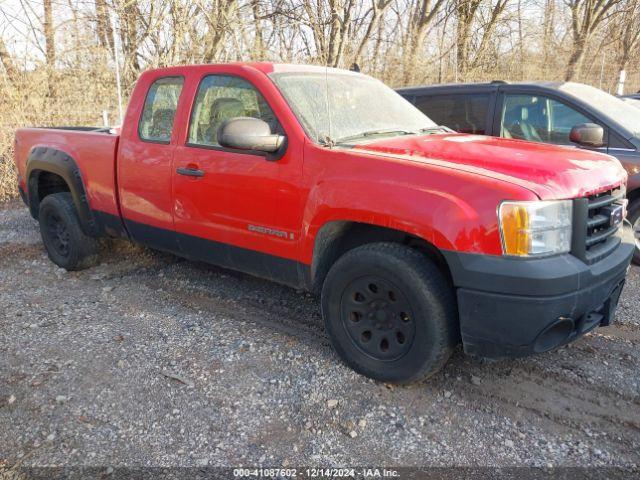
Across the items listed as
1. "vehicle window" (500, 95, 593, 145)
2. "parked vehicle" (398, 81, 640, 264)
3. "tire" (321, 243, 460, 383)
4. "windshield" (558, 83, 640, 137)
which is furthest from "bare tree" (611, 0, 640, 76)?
"tire" (321, 243, 460, 383)

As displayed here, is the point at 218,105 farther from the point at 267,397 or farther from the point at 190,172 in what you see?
the point at 267,397

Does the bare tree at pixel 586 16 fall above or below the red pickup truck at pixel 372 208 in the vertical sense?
above

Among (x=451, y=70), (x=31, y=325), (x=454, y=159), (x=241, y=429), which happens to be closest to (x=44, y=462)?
(x=241, y=429)

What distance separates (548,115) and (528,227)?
11.0 feet

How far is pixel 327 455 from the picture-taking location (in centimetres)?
255

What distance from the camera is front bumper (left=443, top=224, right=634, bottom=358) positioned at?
252 cm

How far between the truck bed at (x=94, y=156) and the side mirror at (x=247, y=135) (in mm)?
1692

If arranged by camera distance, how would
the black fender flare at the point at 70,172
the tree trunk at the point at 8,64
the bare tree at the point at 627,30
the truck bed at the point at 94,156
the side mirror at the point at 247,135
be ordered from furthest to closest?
the bare tree at the point at 627,30, the tree trunk at the point at 8,64, the black fender flare at the point at 70,172, the truck bed at the point at 94,156, the side mirror at the point at 247,135

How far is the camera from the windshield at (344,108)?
135 inches

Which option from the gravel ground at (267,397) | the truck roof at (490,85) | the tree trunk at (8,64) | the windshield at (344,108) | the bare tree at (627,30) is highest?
the bare tree at (627,30)

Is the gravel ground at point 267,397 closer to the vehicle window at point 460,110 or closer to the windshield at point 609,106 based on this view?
the windshield at point 609,106

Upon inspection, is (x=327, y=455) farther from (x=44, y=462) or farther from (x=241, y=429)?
(x=44, y=462)

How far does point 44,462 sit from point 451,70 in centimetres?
1507

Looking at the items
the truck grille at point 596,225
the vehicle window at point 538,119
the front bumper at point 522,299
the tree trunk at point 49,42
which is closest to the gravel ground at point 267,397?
the front bumper at point 522,299
